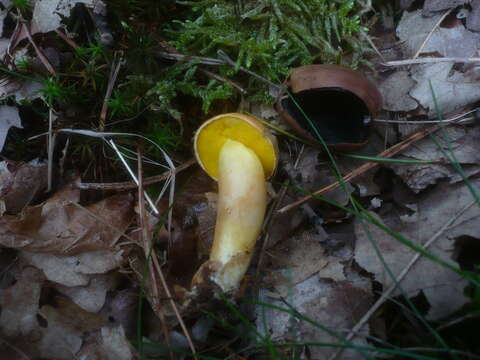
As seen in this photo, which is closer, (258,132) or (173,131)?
(258,132)

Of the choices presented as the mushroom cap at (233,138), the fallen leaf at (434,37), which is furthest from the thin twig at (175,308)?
the fallen leaf at (434,37)

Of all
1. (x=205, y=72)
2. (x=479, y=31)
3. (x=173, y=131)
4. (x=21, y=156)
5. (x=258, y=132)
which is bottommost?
(x=21, y=156)

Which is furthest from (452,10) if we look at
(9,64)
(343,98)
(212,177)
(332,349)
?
(9,64)

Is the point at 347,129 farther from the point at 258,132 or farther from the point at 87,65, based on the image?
the point at 87,65

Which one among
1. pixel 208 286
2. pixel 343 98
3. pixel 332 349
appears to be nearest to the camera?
pixel 332 349

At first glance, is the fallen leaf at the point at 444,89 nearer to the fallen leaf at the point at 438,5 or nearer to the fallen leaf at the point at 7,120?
the fallen leaf at the point at 438,5

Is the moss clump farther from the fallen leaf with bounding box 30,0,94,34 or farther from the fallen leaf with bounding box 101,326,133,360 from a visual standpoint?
the fallen leaf with bounding box 101,326,133,360

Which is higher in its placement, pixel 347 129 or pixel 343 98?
pixel 343 98
